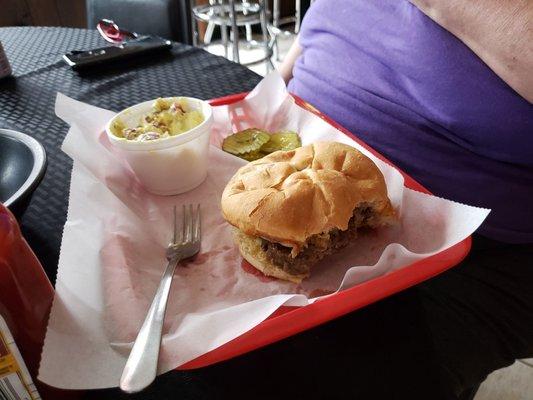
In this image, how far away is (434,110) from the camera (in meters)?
0.93

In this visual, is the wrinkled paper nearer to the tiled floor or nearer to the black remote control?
the black remote control

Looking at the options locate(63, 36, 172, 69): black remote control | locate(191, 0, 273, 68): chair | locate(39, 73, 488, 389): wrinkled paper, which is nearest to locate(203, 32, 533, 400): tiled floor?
locate(39, 73, 488, 389): wrinkled paper

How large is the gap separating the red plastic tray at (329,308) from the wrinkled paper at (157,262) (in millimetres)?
14

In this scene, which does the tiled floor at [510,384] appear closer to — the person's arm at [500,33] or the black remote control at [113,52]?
the person's arm at [500,33]

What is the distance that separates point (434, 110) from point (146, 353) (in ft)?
2.32

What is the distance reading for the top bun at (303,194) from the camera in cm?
77

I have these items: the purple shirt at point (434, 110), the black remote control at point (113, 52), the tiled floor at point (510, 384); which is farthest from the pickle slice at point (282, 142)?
the tiled floor at point (510, 384)

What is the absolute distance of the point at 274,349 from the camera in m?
0.63

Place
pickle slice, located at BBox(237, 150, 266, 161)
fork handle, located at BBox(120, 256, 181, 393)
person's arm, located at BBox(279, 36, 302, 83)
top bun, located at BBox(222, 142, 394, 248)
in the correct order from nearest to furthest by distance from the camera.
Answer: fork handle, located at BBox(120, 256, 181, 393), top bun, located at BBox(222, 142, 394, 248), pickle slice, located at BBox(237, 150, 266, 161), person's arm, located at BBox(279, 36, 302, 83)

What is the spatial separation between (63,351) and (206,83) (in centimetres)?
94

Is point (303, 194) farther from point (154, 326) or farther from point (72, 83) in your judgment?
point (72, 83)

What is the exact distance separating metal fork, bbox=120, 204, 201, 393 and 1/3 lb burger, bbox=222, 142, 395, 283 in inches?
3.8

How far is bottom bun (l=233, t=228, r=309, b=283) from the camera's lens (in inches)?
31.4

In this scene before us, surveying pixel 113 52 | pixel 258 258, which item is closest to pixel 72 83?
pixel 113 52
